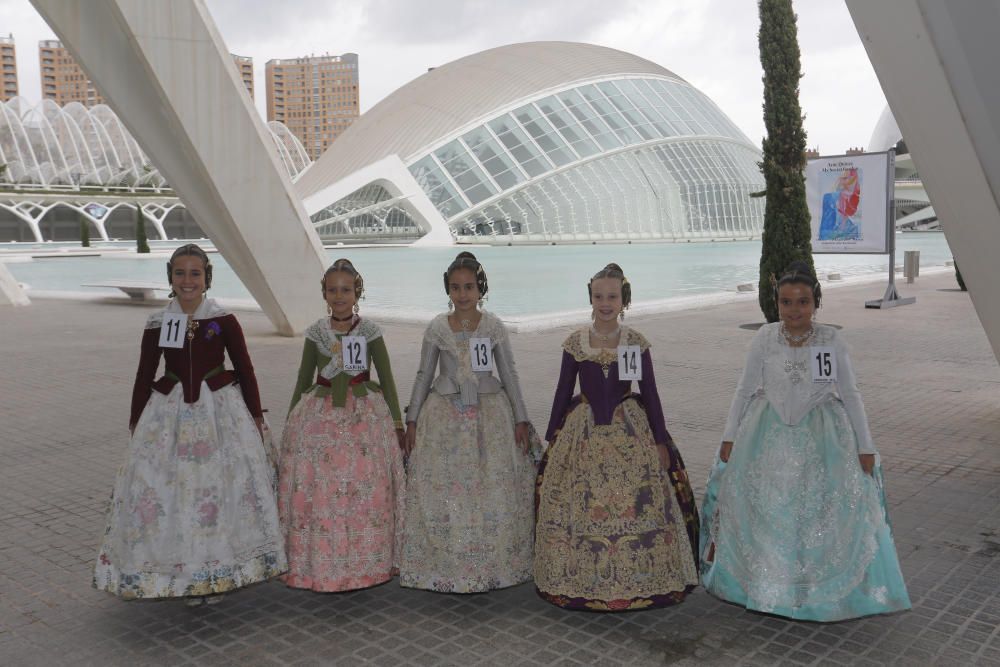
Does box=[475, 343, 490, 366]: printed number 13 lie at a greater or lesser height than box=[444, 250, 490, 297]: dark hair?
lesser

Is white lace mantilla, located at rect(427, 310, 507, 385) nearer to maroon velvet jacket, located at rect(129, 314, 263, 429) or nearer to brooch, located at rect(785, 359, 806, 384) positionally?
maroon velvet jacket, located at rect(129, 314, 263, 429)

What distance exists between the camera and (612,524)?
320 centimetres

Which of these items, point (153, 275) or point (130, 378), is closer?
point (130, 378)

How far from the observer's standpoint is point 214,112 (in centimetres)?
964

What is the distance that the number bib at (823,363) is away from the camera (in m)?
3.20

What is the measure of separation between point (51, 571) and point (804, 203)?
418 inches

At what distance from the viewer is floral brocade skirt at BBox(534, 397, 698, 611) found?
3.20m

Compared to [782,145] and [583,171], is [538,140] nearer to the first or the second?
[583,171]

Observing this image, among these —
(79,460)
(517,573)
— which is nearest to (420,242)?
(79,460)

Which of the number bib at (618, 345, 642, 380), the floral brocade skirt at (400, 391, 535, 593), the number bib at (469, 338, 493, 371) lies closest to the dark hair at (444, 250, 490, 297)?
the number bib at (469, 338, 493, 371)

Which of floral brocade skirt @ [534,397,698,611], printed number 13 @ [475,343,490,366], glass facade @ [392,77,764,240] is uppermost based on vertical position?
glass facade @ [392,77,764,240]

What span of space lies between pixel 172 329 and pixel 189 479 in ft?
1.89

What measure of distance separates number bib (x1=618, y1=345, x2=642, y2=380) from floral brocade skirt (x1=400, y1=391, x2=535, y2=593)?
1.73 feet

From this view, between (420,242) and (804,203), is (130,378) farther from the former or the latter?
(420,242)
